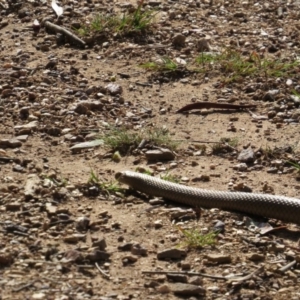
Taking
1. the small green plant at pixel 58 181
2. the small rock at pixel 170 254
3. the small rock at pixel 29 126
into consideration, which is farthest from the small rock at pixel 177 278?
the small rock at pixel 29 126

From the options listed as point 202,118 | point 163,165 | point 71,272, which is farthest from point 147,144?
point 71,272

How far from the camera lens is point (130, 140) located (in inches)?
282

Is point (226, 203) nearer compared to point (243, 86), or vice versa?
point (226, 203)

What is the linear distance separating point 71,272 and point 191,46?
13.9 feet

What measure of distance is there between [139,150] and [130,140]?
0.34 feet

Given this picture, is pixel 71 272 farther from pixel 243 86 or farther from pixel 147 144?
pixel 243 86

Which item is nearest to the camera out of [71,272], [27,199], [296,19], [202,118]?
[71,272]

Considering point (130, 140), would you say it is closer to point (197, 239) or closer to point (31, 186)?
point (31, 186)

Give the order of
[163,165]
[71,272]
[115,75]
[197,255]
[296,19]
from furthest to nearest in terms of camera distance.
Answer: [296,19], [115,75], [163,165], [197,255], [71,272]

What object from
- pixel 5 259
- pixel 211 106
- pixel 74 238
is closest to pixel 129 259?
pixel 74 238

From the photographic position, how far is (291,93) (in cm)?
816

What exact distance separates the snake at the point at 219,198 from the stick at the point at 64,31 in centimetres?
284

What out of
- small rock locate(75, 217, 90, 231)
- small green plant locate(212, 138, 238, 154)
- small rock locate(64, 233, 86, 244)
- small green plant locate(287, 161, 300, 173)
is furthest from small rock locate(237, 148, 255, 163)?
small rock locate(64, 233, 86, 244)

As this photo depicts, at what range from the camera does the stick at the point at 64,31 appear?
904cm
